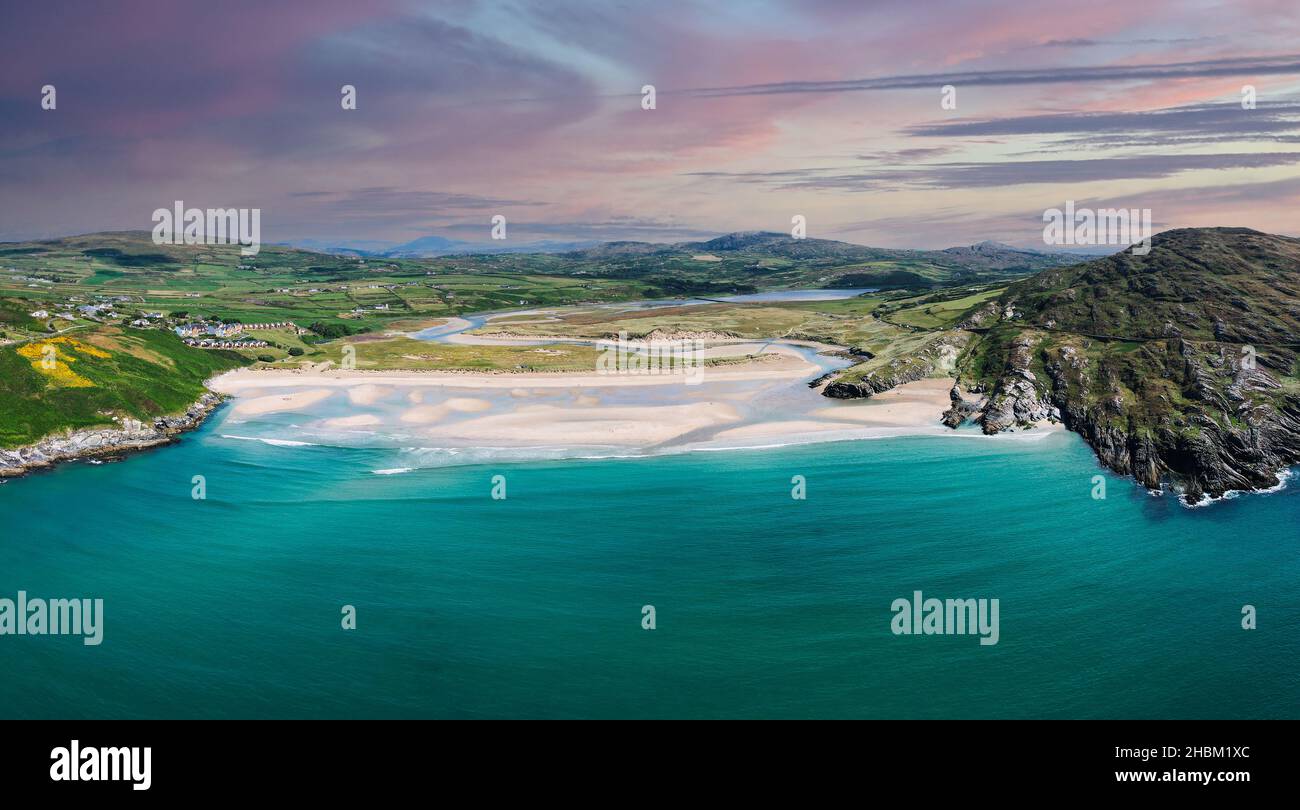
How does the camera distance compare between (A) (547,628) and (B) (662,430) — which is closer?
(A) (547,628)

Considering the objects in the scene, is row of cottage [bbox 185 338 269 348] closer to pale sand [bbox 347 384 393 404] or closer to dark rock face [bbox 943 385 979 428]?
pale sand [bbox 347 384 393 404]

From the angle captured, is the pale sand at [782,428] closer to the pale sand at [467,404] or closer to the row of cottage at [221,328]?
the pale sand at [467,404]

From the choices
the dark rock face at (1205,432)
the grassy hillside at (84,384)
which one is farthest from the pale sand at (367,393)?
the dark rock face at (1205,432)
